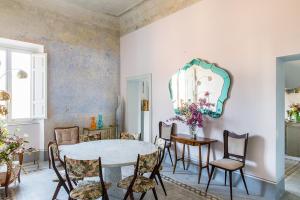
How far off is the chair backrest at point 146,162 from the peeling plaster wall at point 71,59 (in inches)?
144

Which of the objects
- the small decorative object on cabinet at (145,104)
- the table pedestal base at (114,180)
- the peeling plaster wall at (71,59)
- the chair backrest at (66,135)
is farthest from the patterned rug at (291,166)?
the chair backrest at (66,135)

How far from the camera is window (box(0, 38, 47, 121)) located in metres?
4.89

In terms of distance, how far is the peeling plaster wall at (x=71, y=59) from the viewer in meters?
4.88

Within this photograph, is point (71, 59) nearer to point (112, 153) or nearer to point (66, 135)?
point (66, 135)

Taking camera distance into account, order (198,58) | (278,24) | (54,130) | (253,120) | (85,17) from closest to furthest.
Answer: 1. (278,24)
2. (253,120)
3. (198,58)
4. (54,130)
5. (85,17)

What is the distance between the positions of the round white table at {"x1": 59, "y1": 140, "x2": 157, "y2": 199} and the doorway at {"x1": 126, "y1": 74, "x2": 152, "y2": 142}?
2.85 m

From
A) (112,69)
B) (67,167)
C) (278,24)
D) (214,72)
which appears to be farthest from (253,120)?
(112,69)

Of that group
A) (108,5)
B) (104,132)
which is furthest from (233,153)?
(108,5)

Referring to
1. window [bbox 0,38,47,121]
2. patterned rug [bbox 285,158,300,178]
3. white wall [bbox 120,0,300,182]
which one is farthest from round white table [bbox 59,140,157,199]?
patterned rug [bbox 285,158,300,178]

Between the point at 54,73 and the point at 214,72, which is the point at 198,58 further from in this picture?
the point at 54,73

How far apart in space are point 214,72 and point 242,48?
648mm

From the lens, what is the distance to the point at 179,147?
4801 mm

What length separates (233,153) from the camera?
3.64m

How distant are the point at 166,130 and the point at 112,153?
218 cm
